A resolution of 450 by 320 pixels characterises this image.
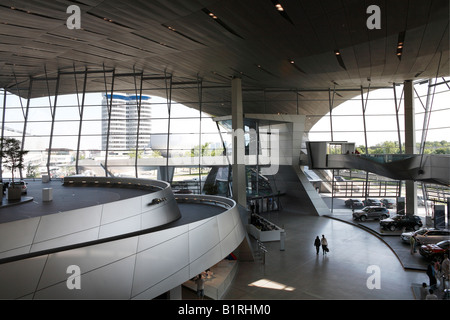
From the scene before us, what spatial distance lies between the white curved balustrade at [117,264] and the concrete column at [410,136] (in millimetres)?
17921

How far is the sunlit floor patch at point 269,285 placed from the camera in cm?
1102

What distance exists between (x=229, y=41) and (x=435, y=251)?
42.7 ft

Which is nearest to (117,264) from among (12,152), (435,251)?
(12,152)

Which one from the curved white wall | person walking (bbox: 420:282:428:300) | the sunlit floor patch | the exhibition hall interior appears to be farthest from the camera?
the sunlit floor patch

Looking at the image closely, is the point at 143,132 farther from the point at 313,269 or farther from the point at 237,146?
the point at 313,269

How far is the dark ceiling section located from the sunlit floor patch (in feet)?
31.7

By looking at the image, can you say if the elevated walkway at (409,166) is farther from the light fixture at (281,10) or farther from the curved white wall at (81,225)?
the curved white wall at (81,225)

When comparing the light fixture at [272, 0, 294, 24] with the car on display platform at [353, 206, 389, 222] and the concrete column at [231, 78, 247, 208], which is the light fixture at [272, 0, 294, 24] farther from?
the car on display platform at [353, 206, 389, 222]

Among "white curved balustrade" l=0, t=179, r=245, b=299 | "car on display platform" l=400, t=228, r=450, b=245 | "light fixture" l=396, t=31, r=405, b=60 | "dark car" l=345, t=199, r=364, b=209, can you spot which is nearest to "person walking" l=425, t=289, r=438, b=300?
"white curved balustrade" l=0, t=179, r=245, b=299

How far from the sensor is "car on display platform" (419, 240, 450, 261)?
13211mm

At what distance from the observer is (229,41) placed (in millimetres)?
13531

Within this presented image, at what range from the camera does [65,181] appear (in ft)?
56.9

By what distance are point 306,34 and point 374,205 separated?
17.8m
